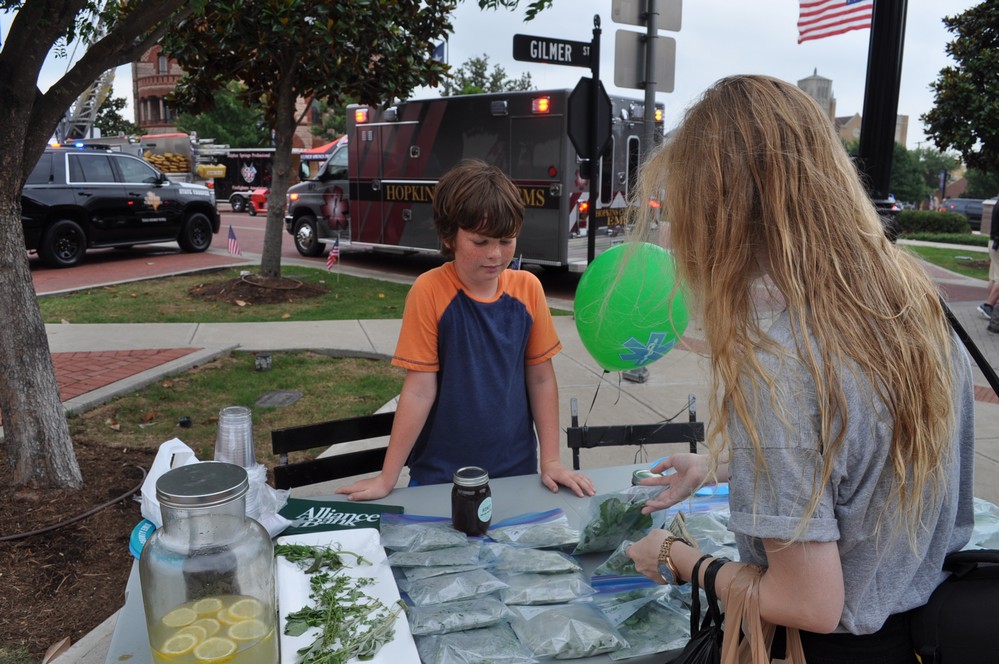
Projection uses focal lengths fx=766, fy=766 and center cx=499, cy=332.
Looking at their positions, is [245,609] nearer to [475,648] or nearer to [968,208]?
[475,648]

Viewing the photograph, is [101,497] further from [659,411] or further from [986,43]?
[986,43]

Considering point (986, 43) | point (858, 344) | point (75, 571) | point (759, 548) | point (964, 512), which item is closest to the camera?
point (858, 344)

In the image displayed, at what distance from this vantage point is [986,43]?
1413cm

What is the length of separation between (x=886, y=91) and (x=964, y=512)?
2514 mm

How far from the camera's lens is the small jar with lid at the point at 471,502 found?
1965 millimetres

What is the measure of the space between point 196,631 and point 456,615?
51cm

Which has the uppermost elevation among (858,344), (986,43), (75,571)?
(986,43)

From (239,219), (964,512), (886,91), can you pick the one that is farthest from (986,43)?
(239,219)

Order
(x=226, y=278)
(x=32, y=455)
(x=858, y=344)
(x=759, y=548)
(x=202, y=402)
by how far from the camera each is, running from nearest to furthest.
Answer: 1. (x=858, y=344)
2. (x=759, y=548)
3. (x=32, y=455)
4. (x=202, y=402)
5. (x=226, y=278)

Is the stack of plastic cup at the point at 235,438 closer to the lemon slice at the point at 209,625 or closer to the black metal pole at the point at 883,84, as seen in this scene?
the lemon slice at the point at 209,625

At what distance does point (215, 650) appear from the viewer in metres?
1.32

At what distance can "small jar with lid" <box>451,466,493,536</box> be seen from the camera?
196 centimetres

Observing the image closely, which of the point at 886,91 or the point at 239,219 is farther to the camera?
the point at 239,219

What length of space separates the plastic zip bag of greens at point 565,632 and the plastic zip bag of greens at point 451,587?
0.27 feet
